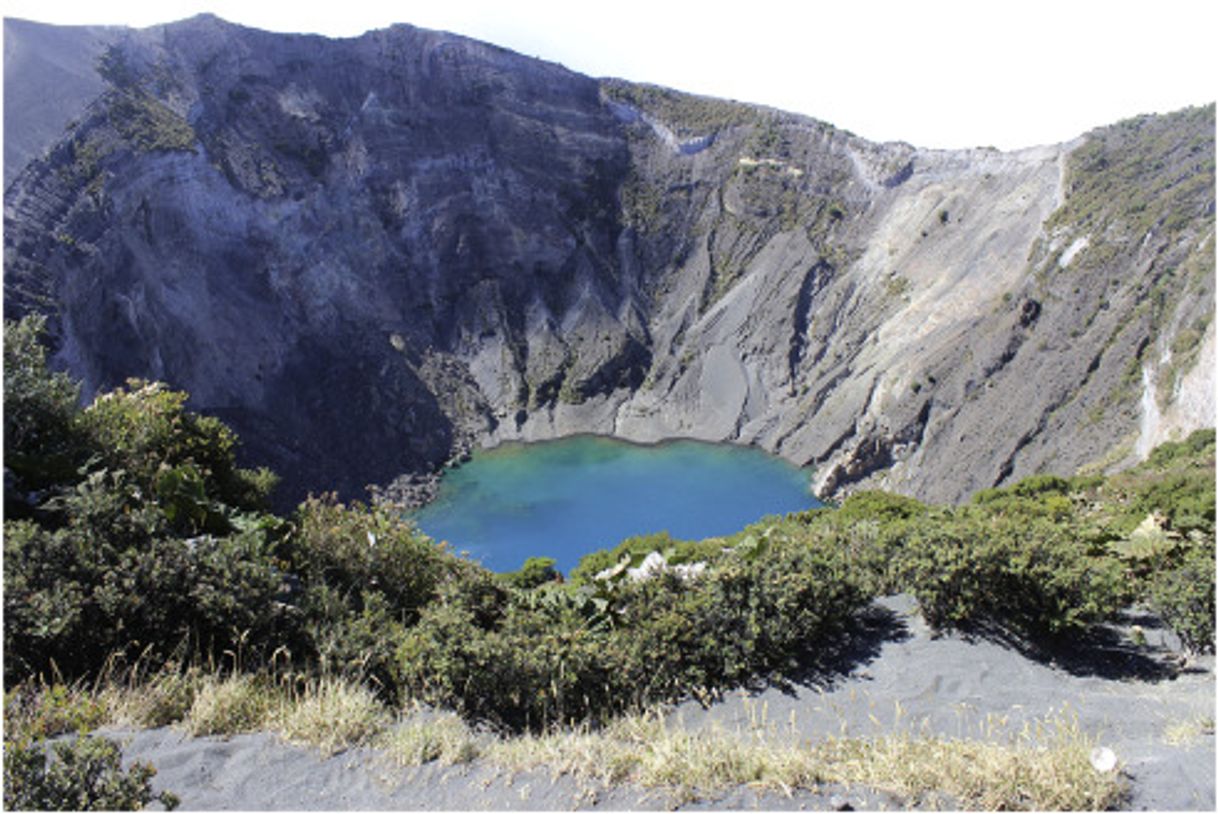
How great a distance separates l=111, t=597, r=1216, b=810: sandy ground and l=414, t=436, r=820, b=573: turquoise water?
27366 mm

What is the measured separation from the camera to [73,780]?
12.8 ft

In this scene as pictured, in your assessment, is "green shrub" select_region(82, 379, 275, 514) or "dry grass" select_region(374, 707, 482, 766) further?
"green shrub" select_region(82, 379, 275, 514)

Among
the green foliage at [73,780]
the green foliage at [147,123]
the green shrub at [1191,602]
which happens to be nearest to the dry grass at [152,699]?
the green foliage at [73,780]

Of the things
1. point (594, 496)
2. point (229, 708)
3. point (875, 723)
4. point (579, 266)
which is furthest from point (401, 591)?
point (579, 266)

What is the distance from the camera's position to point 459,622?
263 inches

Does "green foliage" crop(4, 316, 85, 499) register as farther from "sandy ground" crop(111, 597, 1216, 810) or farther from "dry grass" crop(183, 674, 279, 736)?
"sandy ground" crop(111, 597, 1216, 810)

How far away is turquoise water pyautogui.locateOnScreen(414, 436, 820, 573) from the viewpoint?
3738 cm

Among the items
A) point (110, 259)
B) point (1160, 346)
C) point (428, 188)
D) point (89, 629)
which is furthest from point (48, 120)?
point (1160, 346)

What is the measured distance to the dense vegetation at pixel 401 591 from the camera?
6.05m

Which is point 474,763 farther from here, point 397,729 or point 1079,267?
point 1079,267

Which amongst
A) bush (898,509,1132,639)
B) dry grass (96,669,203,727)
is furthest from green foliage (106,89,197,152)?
bush (898,509,1132,639)

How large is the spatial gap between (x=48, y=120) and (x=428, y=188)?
25905 millimetres

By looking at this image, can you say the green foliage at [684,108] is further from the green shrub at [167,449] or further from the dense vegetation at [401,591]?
the green shrub at [167,449]

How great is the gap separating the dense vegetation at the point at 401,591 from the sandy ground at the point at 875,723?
316 mm
